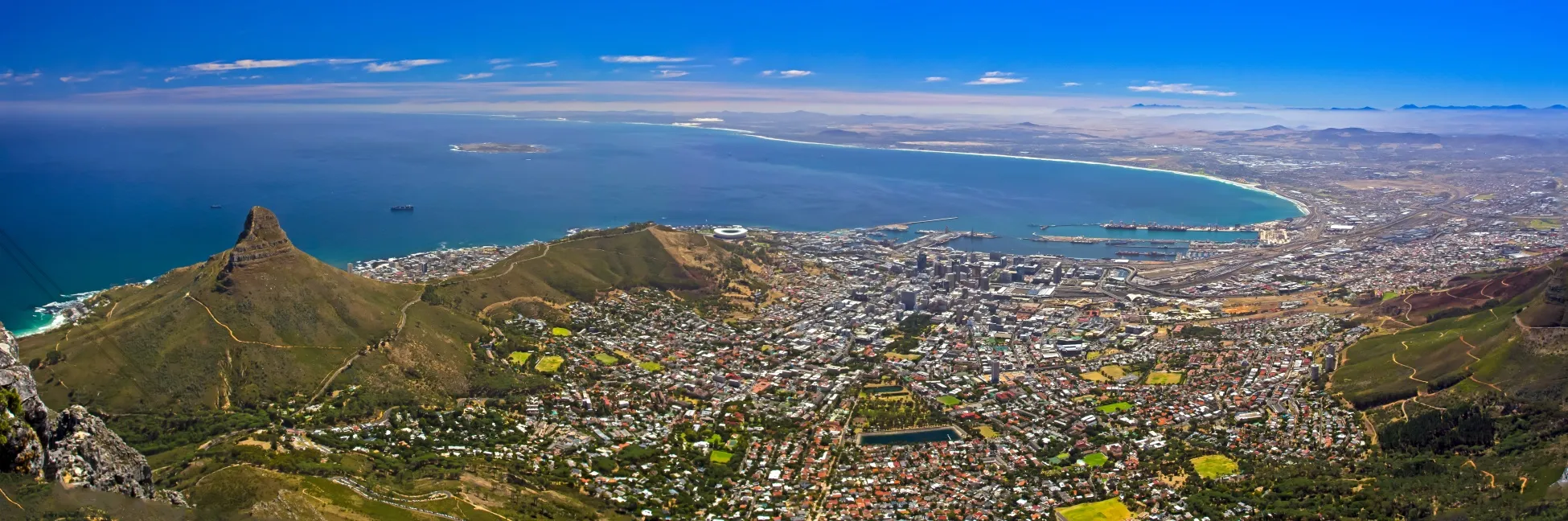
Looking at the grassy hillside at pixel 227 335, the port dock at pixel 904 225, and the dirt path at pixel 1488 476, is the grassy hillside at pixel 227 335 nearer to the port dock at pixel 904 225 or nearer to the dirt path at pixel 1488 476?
the dirt path at pixel 1488 476

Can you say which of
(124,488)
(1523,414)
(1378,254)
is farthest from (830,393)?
(1378,254)

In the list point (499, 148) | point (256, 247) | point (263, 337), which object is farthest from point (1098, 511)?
point (499, 148)

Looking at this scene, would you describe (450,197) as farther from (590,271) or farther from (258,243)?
(258,243)

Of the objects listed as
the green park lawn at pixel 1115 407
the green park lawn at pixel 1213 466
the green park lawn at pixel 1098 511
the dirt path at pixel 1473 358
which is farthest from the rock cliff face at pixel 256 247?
the dirt path at pixel 1473 358

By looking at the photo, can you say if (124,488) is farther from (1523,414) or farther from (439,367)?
(1523,414)

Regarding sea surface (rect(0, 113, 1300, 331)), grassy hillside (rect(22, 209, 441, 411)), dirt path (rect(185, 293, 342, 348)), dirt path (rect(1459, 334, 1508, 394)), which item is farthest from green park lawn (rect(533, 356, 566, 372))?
dirt path (rect(1459, 334, 1508, 394))
